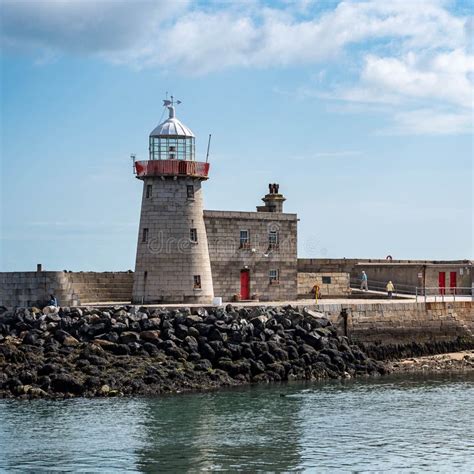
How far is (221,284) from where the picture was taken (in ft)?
122

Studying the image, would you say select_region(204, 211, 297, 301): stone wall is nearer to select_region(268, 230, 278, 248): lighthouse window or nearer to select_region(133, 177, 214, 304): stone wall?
select_region(268, 230, 278, 248): lighthouse window

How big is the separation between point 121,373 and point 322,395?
17.0 ft

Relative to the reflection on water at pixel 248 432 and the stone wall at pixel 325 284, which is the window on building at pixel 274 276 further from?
the reflection on water at pixel 248 432

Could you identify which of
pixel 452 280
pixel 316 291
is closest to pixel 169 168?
pixel 316 291

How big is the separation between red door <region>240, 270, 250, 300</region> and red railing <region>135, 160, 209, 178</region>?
4164mm

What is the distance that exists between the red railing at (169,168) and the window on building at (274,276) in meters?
4.84

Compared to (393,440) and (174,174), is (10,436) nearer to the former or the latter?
(393,440)

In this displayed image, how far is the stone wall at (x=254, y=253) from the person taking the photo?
121 ft

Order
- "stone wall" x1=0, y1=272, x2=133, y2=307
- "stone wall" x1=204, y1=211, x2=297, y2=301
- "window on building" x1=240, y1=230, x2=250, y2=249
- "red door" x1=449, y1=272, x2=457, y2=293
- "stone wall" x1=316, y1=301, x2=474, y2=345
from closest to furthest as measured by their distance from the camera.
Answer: "stone wall" x1=0, y1=272, x2=133, y2=307
"stone wall" x1=316, y1=301, x2=474, y2=345
"stone wall" x1=204, y1=211, x2=297, y2=301
"window on building" x1=240, y1=230, x2=250, y2=249
"red door" x1=449, y1=272, x2=457, y2=293

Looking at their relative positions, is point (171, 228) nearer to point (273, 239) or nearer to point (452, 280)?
point (273, 239)

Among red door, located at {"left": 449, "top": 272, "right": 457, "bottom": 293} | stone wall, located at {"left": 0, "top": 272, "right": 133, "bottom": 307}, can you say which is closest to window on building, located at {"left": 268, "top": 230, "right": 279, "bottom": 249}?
stone wall, located at {"left": 0, "top": 272, "right": 133, "bottom": 307}

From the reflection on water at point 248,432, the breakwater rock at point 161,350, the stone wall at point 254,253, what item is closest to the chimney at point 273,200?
the stone wall at point 254,253

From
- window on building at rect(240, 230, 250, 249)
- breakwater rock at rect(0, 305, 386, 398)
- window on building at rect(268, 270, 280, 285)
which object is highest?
window on building at rect(240, 230, 250, 249)

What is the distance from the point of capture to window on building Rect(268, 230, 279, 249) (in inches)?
1501
